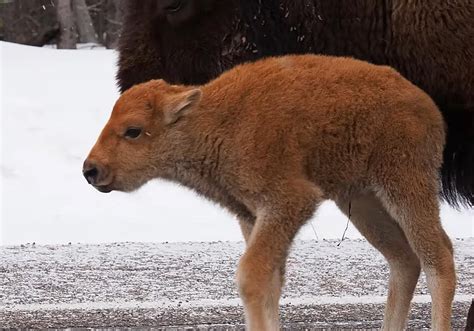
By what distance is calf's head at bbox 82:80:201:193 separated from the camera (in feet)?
16.4

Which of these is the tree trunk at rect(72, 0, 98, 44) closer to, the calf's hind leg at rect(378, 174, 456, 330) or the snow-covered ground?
the snow-covered ground

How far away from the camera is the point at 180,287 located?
7.63m

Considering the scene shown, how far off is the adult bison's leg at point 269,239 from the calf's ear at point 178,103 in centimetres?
49

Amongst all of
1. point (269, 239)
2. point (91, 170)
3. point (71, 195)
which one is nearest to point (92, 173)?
point (91, 170)

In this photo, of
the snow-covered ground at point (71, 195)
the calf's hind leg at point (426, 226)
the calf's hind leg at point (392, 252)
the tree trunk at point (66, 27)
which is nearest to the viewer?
the calf's hind leg at point (426, 226)

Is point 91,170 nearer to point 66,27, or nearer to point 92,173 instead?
point 92,173

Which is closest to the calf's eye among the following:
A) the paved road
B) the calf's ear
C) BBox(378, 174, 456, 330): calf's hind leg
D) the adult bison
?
the calf's ear

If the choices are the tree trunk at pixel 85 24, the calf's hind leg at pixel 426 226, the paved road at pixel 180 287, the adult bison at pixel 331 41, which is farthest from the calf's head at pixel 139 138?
the tree trunk at pixel 85 24

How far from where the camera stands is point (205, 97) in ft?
17.3

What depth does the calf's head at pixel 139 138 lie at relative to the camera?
501 cm

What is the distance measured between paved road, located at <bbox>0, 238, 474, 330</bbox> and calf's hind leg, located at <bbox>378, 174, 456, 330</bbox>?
1.10 m

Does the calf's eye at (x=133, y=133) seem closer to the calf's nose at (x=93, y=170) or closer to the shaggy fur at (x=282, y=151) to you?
the shaggy fur at (x=282, y=151)

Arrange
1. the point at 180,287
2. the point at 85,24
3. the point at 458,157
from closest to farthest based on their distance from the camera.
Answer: the point at 458,157 < the point at 180,287 < the point at 85,24

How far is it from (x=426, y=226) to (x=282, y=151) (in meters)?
0.71
